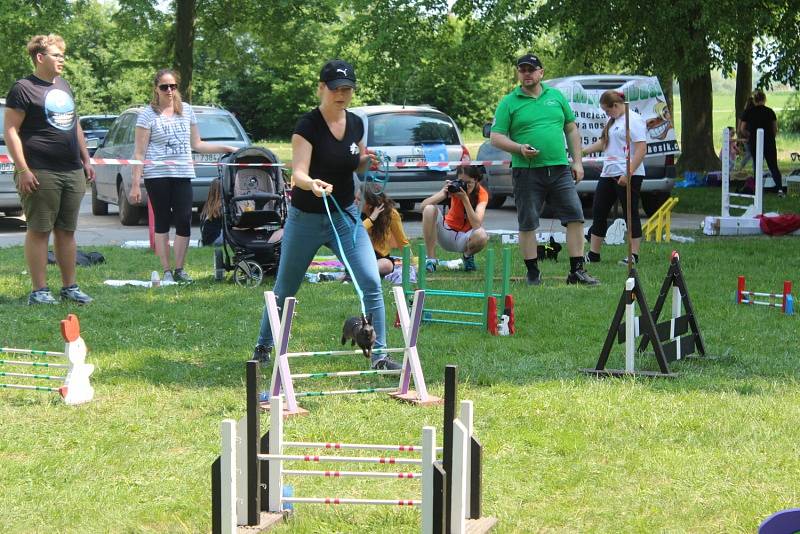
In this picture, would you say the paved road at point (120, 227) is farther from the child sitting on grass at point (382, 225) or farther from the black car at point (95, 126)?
the black car at point (95, 126)

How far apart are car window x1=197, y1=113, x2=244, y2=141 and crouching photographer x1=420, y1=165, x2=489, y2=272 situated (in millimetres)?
6105

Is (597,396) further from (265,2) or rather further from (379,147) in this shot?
(265,2)

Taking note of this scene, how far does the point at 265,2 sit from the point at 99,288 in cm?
1814

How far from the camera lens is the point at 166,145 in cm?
1012

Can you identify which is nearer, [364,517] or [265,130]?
[364,517]

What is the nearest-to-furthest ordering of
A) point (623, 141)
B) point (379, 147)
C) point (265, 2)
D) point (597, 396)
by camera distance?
point (597, 396) → point (623, 141) → point (379, 147) → point (265, 2)

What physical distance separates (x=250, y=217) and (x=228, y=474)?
707cm

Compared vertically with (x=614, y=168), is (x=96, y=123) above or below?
above

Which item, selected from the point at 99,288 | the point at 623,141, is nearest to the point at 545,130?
the point at 623,141

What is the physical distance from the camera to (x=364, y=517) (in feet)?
14.5

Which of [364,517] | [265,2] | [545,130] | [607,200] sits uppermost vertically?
[265,2]

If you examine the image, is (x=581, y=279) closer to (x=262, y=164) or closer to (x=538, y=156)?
(x=538, y=156)

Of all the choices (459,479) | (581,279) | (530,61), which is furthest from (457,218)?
(459,479)

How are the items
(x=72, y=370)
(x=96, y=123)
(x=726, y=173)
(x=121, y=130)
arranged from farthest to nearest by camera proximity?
(x=96, y=123) < (x=121, y=130) < (x=726, y=173) < (x=72, y=370)
